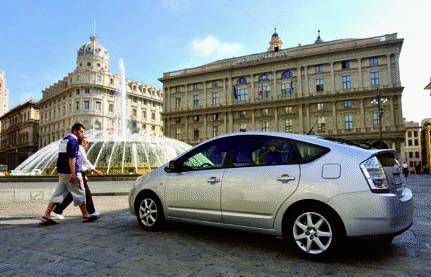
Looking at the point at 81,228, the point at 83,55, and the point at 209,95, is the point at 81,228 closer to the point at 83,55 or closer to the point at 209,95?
the point at 209,95

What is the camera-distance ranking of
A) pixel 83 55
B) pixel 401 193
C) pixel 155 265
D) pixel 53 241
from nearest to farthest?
pixel 155 265
pixel 401 193
pixel 53 241
pixel 83 55

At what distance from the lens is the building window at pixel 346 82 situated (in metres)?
52.8

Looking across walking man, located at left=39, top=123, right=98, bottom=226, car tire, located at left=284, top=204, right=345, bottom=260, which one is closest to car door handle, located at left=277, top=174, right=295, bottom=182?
car tire, located at left=284, top=204, right=345, bottom=260

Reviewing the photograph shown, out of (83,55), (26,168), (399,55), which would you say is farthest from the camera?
(83,55)

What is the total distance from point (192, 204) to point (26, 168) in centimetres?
1431

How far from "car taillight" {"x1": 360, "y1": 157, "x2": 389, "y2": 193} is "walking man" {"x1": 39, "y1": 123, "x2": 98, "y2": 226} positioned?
488 cm

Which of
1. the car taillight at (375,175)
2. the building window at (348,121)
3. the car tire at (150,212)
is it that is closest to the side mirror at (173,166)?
the car tire at (150,212)

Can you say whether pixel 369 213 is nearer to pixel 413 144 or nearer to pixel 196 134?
pixel 196 134

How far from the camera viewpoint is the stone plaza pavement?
3.35 m

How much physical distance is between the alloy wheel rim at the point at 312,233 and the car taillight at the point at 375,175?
2.15 feet

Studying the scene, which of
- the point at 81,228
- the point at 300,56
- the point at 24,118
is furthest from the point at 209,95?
the point at 24,118

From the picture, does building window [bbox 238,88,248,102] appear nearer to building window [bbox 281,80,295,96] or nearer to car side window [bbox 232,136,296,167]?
building window [bbox 281,80,295,96]

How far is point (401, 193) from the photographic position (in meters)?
3.84

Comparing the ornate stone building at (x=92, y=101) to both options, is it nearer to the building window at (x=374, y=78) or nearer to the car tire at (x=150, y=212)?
the building window at (x=374, y=78)
